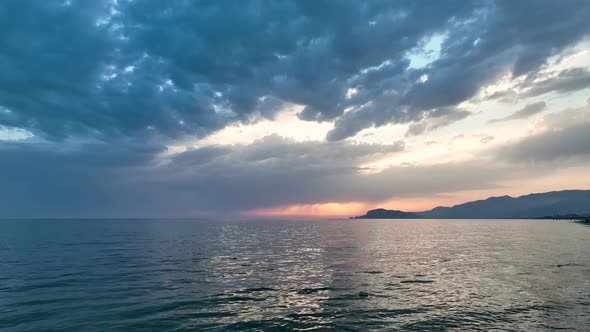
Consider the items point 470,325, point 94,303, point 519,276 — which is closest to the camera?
point 470,325

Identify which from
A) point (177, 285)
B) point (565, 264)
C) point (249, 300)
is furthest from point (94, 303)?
point (565, 264)

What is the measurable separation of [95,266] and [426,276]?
45.5m

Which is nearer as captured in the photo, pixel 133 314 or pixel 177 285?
pixel 133 314

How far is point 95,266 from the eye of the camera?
4741 centimetres

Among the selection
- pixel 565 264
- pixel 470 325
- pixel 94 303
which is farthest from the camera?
pixel 565 264

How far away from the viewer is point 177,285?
34594mm

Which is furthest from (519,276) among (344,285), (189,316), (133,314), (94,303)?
(94,303)

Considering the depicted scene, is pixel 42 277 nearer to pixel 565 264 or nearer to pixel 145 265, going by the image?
pixel 145 265

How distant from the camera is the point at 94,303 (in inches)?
1081

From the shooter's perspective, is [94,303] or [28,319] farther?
[94,303]

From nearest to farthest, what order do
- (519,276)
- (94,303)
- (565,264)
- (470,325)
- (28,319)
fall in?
1. (470,325)
2. (28,319)
3. (94,303)
4. (519,276)
5. (565,264)

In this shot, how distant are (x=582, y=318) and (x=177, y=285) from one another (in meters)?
34.7

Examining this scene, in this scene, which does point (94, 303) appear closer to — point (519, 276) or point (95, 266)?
point (95, 266)

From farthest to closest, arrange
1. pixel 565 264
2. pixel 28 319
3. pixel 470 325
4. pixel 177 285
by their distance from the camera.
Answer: pixel 565 264 → pixel 177 285 → pixel 28 319 → pixel 470 325
